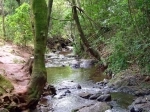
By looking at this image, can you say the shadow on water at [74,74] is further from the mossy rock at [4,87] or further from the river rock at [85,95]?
the mossy rock at [4,87]

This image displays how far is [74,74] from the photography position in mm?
16625

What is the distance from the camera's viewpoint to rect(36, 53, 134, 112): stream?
10023 mm

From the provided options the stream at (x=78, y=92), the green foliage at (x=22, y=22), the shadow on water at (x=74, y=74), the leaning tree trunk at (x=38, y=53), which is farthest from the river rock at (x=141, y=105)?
the green foliage at (x=22, y=22)

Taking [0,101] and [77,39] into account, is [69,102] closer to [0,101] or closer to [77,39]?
[0,101]

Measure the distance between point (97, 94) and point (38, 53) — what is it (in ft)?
12.2

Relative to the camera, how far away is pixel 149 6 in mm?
9430

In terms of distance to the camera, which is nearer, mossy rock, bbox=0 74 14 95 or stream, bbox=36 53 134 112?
mossy rock, bbox=0 74 14 95

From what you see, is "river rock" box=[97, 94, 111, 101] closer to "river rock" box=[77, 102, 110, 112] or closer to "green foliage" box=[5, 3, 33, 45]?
"river rock" box=[77, 102, 110, 112]

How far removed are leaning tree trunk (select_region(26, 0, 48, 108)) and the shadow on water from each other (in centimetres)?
580

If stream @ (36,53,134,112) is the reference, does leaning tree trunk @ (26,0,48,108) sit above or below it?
above

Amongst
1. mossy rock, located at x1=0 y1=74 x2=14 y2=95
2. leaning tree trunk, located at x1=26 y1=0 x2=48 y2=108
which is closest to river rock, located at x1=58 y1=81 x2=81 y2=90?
mossy rock, located at x1=0 y1=74 x2=14 y2=95

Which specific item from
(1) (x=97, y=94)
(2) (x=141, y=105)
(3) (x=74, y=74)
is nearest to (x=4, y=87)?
(1) (x=97, y=94)

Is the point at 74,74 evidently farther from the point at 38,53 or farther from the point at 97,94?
the point at 38,53

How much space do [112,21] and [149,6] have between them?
337 centimetres
